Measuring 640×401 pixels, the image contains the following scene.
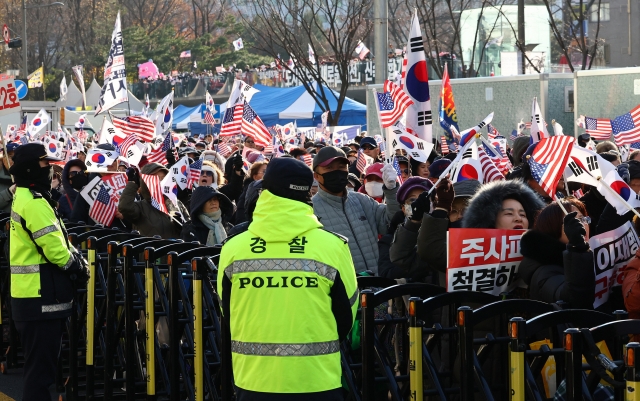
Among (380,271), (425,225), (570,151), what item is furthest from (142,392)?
(570,151)

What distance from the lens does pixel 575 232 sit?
534cm

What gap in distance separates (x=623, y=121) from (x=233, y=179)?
6.13 meters

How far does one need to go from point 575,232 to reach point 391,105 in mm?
8970

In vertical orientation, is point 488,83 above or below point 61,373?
above

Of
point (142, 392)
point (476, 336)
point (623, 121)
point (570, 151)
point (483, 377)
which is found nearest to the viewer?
point (483, 377)

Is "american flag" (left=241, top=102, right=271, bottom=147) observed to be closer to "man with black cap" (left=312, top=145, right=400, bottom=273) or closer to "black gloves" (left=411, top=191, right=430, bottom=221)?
"man with black cap" (left=312, top=145, right=400, bottom=273)

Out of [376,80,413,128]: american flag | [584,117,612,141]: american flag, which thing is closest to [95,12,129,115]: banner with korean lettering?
[376,80,413,128]: american flag

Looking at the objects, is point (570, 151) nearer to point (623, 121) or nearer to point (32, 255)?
point (32, 255)

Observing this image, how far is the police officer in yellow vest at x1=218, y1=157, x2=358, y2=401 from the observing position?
4.76 m

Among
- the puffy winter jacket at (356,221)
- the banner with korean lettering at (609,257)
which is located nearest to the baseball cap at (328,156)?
the puffy winter jacket at (356,221)

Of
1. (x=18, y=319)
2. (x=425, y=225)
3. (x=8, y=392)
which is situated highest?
(x=425, y=225)

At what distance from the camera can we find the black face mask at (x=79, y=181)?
13922 millimetres

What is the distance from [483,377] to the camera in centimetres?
499

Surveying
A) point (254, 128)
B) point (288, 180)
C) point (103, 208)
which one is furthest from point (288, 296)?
point (254, 128)
